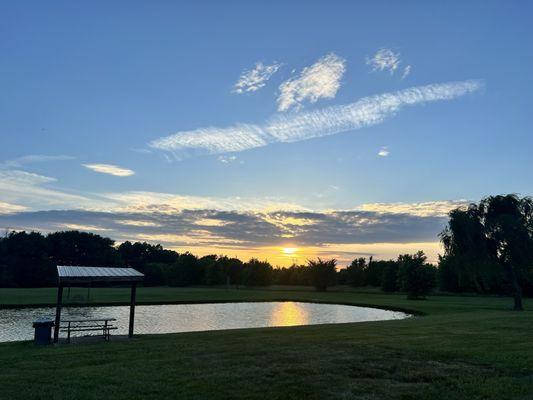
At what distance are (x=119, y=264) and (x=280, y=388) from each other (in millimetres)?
116420

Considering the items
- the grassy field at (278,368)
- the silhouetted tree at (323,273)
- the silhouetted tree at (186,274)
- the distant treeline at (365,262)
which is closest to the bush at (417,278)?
the distant treeline at (365,262)

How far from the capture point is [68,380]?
920 centimetres

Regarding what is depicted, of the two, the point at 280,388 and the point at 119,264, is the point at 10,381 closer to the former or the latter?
the point at 280,388

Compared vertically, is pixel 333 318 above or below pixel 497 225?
below

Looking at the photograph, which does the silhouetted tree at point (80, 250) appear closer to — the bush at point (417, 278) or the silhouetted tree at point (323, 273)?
the silhouetted tree at point (323, 273)

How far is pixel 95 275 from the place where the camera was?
1633 cm

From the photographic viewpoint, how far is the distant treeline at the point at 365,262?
33938 mm

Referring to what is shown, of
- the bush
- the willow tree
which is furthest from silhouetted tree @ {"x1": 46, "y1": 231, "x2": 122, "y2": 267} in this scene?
the willow tree

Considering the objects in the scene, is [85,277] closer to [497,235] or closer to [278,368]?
[278,368]

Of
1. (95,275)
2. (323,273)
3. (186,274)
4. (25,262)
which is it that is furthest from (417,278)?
(25,262)

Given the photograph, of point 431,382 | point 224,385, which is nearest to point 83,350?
point 224,385

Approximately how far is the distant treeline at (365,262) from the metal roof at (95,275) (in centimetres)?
2570

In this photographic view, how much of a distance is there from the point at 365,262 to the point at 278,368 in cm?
10175

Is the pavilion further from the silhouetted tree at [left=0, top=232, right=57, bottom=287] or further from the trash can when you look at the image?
the silhouetted tree at [left=0, top=232, right=57, bottom=287]
